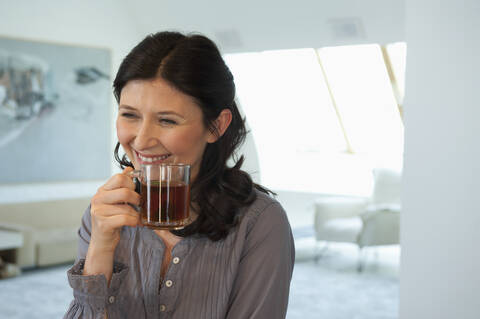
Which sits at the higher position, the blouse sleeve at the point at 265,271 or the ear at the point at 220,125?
the ear at the point at 220,125

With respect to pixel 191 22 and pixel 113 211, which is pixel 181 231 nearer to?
pixel 113 211

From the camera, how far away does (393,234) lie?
5645mm

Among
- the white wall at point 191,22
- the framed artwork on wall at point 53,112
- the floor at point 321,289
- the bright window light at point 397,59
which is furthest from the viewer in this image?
the bright window light at point 397,59

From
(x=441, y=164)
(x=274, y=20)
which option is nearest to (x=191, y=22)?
(x=274, y=20)

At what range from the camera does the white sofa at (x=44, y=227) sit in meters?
5.27

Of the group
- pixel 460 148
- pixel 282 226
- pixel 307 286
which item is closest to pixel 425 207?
pixel 460 148

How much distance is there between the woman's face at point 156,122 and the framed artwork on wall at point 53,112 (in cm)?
446

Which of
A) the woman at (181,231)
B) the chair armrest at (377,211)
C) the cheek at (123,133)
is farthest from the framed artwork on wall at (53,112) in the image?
the cheek at (123,133)

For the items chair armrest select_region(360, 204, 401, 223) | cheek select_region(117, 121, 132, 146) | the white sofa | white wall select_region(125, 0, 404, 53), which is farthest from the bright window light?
cheek select_region(117, 121, 132, 146)

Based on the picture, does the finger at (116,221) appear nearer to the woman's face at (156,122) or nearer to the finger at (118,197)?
the finger at (118,197)

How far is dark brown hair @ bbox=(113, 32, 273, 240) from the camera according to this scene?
4.42 feet

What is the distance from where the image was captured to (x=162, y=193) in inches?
47.9

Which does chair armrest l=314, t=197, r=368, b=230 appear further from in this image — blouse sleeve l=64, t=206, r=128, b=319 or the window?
blouse sleeve l=64, t=206, r=128, b=319

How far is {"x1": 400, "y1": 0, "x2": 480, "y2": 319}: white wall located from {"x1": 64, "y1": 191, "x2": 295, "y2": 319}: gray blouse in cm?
143
